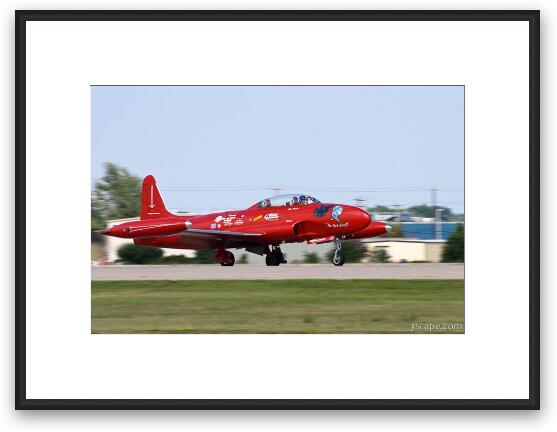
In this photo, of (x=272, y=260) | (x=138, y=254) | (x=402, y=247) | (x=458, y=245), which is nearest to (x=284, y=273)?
(x=138, y=254)

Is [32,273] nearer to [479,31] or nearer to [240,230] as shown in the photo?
[479,31]

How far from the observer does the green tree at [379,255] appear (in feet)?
89.6

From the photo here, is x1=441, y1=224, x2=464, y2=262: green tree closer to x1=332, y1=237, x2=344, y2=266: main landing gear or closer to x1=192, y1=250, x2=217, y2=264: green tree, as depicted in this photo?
x1=332, y1=237, x2=344, y2=266: main landing gear

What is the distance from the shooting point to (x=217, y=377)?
29.9ft

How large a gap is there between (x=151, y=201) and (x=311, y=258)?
5952 mm

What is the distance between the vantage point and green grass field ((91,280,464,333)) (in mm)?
10734

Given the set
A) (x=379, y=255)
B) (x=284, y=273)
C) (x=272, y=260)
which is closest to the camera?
(x=284, y=273)

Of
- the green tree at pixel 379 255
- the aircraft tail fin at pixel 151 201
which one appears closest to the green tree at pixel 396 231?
the green tree at pixel 379 255

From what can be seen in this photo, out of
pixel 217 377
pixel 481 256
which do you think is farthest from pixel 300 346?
pixel 481 256

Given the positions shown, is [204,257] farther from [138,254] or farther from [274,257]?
[138,254]

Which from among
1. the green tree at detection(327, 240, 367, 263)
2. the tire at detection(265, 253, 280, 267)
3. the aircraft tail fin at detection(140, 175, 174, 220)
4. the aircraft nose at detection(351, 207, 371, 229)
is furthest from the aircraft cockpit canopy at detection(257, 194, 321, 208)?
the aircraft tail fin at detection(140, 175, 174, 220)

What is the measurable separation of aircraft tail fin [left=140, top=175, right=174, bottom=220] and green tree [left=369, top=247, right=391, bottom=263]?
8035mm

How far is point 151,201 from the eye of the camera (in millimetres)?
22781

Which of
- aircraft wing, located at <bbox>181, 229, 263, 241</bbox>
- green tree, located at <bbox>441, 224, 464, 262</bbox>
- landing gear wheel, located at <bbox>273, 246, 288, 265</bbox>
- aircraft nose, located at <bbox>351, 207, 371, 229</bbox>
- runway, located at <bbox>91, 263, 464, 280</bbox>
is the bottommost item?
runway, located at <bbox>91, 263, 464, 280</bbox>
